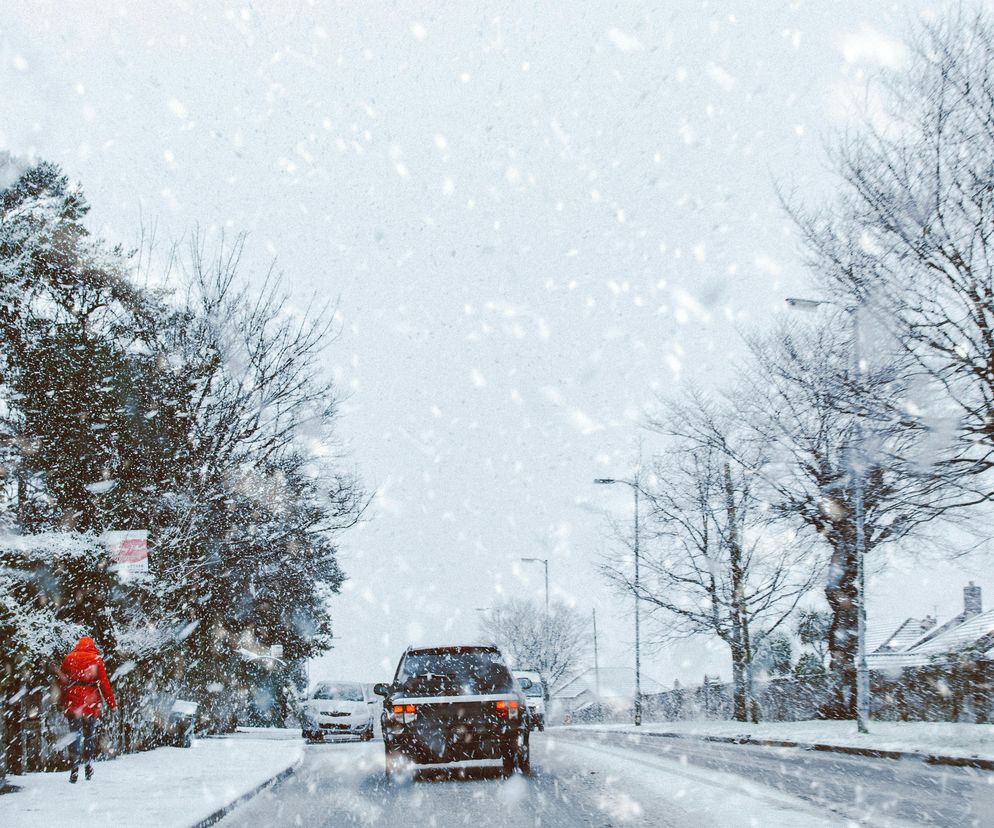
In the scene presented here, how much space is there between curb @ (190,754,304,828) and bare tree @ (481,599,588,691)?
88638 mm

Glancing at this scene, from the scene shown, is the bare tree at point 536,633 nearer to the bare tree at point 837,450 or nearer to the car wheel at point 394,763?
the bare tree at point 837,450

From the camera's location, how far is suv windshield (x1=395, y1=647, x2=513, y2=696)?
1322cm

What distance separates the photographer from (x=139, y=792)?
11.4 metres

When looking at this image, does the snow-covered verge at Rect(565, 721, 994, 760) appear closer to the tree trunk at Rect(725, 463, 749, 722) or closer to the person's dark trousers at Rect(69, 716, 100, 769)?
the tree trunk at Rect(725, 463, 749, 722)

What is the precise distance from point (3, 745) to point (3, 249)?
5835 millimetres

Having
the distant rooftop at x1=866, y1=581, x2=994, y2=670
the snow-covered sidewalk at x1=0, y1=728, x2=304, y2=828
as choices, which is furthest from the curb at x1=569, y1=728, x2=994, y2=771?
the snow-covered sidewalk at x1=0, y1=728, x2=304, y2=828

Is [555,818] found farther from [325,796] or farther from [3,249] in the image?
[3,249]

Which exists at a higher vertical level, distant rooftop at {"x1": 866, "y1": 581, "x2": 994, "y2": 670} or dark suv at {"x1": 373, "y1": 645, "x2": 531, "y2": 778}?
distant rooftop at {"x1": 866, "y1": 581, "x2": 994, "y2": 670}

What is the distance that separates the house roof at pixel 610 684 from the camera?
115900mm

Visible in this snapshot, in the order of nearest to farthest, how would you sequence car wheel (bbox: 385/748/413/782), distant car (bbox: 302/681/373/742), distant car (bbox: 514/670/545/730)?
car wheel (bbox: 385/748/413/782), distant car (bbox: 302/681/373/742), distant car (bbox: 514/670/545/730)

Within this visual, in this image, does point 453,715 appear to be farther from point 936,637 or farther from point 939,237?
point 936,637

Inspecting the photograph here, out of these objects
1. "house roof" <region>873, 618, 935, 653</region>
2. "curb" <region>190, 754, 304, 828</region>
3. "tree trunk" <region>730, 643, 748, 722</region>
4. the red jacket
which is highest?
"house roof" <region>873, 618, 935, 653</region>

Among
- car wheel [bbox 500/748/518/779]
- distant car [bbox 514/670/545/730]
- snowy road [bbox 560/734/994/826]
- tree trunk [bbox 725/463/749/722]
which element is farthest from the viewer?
tree trunk [bbox 725/463/749/722]

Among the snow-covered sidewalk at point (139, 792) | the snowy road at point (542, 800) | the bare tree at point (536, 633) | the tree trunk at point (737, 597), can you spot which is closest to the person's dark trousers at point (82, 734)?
the snow-covered sidewalk at point (139, 792)
